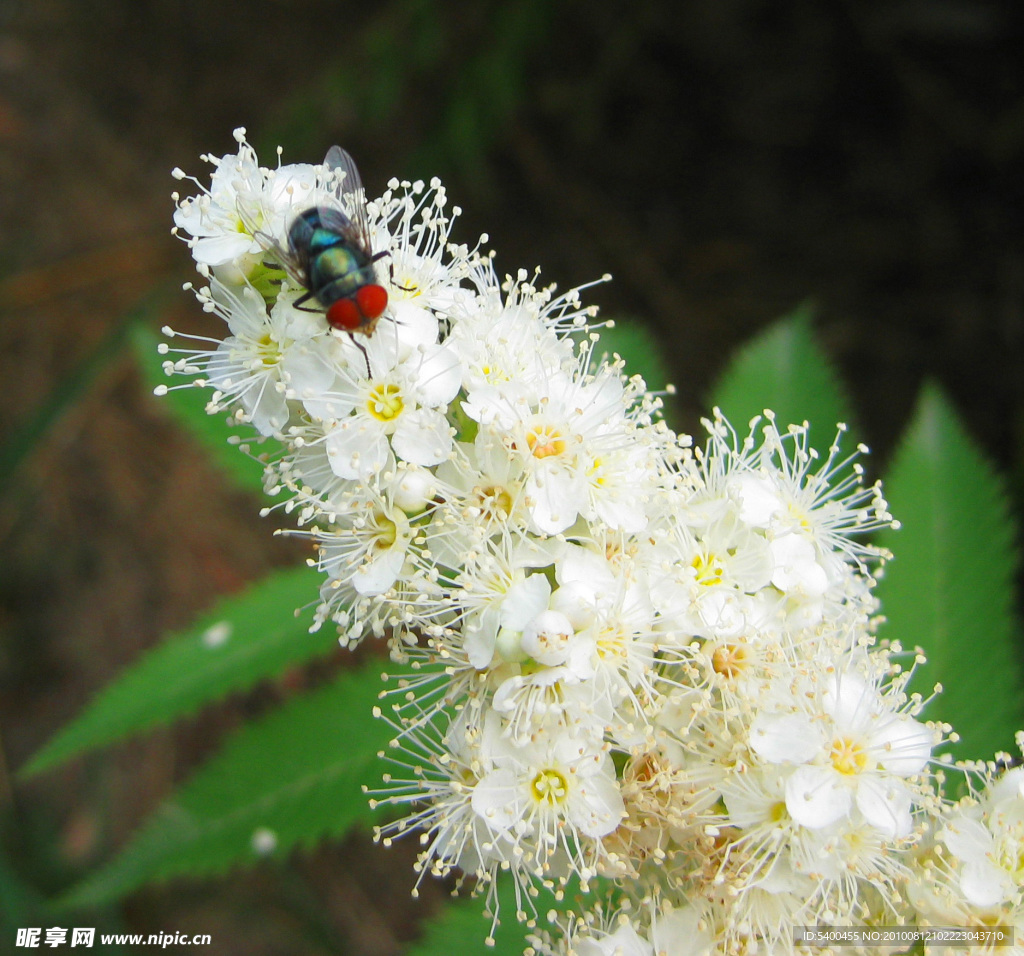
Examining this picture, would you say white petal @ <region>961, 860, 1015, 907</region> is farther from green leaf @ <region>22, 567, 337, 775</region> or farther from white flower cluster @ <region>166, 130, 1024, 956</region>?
green leaf @ <region>22, 567, 337, 775</region>

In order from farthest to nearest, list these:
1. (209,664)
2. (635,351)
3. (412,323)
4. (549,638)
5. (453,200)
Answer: (453,200), (635,351), (209,664), (412,323), (549,638)

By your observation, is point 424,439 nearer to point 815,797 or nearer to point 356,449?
point 356,449

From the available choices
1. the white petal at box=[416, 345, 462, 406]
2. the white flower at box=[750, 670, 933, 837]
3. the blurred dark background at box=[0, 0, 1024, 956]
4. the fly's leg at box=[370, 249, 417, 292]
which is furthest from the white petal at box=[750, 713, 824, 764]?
the blurred dark background at box=[0, 0, 1024, 956]

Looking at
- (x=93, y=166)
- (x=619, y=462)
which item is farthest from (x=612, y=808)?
(x=93, y=166)

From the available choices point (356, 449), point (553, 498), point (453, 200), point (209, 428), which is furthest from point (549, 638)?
point (453, 200)

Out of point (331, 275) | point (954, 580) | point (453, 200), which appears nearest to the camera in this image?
point (331, 275)

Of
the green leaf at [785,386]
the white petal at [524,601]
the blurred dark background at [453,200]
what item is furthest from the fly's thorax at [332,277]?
the blurred dark background at [453,200]
